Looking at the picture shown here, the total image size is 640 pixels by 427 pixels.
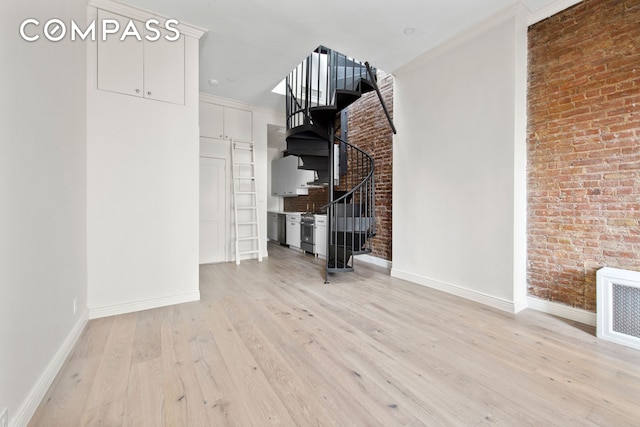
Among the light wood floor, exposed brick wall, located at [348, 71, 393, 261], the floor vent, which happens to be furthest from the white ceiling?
the light wood floor

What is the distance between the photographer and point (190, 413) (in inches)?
52.2

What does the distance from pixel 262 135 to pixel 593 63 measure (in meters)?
4.54

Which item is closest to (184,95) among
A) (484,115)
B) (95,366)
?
(95,366)

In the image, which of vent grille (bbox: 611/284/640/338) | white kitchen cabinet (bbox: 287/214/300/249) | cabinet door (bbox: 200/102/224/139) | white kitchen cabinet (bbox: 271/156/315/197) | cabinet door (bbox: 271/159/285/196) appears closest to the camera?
vent grille (bbox: 611/284/640/338)

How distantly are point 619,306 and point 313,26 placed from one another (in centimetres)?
375

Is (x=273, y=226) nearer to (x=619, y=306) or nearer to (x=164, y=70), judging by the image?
(x=164, y=70)

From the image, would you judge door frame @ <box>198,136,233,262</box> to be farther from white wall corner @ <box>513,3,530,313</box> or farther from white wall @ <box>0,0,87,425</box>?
white wall corner @ <box>513,3,530,313</box>

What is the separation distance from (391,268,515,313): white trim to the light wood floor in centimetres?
13

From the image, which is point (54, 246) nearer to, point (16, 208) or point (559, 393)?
point (16, 208)

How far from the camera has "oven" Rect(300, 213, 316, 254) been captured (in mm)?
5293

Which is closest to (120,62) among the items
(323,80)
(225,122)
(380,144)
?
(225,122)

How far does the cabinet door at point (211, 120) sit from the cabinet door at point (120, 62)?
6.48 ft

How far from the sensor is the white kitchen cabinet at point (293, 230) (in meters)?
5.82

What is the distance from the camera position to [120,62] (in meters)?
2.56
